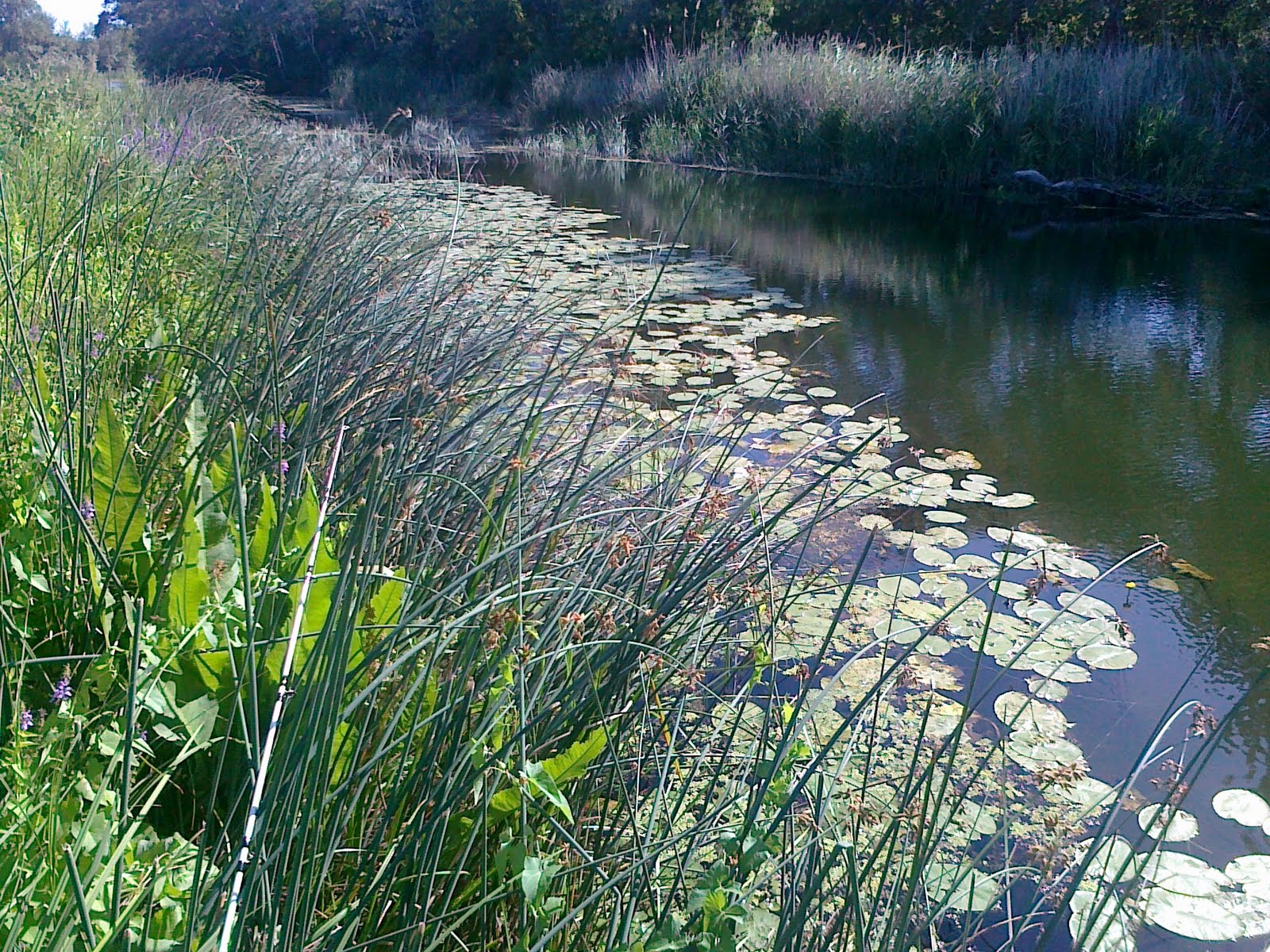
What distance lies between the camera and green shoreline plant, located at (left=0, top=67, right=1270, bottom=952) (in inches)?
39.9

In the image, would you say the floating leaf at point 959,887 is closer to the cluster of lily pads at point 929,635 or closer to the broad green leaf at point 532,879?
the cluster of lily pads at point 929,635

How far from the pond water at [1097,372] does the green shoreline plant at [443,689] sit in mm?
213

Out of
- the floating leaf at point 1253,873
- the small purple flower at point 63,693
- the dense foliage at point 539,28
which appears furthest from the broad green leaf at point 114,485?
the dense foliage at point 539,28

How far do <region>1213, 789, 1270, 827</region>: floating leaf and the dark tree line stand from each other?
1018 cm

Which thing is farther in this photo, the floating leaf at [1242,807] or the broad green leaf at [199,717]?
the floating leaf at [1242,807]

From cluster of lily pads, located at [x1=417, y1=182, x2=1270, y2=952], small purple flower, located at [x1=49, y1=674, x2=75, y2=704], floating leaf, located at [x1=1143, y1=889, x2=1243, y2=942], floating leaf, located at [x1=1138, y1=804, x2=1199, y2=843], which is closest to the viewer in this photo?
small purple flower, located at [x1=49, y1=674, x2=75, y2=704]

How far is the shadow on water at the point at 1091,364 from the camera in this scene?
2609 millimetres

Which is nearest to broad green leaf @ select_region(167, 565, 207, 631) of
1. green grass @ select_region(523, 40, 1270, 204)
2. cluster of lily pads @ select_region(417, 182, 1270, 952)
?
cluster of lily pads @ select_region(417, 182, 1270, 952)

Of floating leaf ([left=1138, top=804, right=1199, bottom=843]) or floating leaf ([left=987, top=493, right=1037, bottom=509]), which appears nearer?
floating leaf ([left=1138, top=804, right=1199, bottom=843])

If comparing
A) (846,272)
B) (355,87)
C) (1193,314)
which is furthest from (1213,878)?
(355,87)

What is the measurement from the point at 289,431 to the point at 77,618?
0.66 m

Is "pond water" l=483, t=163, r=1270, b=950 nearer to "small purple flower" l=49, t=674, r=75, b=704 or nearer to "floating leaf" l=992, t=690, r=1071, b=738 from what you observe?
"floating leaf" l=992, t=690, r=1071, b=738

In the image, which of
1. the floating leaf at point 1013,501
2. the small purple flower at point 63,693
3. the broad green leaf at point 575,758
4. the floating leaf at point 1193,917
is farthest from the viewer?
the floating leaf at point 1013,501

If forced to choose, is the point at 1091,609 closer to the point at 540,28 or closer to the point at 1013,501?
the point at 1013,501
